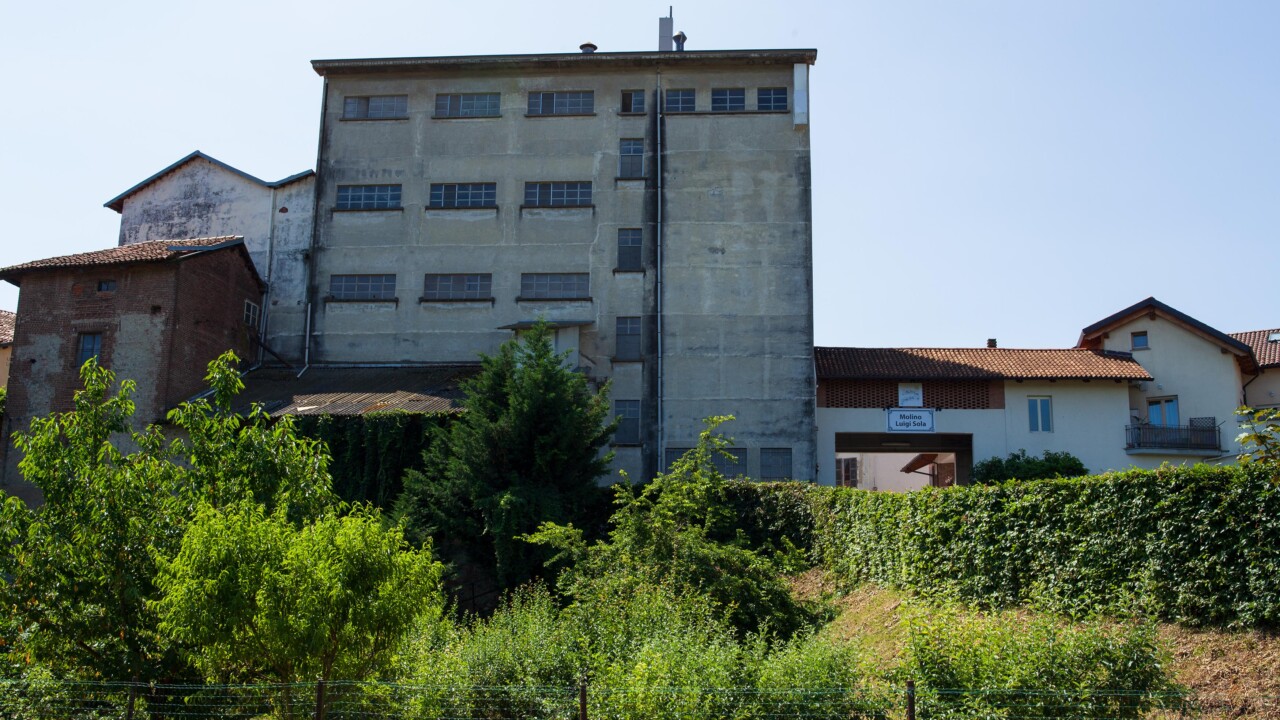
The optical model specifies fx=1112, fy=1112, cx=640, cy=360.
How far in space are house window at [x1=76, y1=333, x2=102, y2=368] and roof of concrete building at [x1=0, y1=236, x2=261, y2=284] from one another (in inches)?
89.6

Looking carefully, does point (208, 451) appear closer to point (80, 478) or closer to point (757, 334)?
point (80, 478)

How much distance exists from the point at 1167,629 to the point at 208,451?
1378cm

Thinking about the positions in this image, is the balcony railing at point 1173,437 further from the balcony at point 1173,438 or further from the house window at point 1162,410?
the house window at point 1162,410

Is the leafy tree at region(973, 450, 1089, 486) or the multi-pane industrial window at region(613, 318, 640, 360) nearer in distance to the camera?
the leafy tree at region(973, 450, 1089, 486)

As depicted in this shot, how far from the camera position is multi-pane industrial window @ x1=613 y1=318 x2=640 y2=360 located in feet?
123

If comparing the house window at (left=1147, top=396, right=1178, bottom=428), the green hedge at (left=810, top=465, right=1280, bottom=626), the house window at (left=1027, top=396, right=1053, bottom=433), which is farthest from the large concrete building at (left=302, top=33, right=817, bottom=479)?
the green hedge at (left=810, top=465, right=1280, bottom=626)

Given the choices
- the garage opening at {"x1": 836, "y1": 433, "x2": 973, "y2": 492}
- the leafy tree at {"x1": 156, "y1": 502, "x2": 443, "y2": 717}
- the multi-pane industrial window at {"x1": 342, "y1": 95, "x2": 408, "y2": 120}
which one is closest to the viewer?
the leafy tree at {"x1": 156, "y1": 502, "x2": 443, "y2": 717}

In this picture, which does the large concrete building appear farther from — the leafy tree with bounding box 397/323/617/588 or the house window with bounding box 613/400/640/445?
the leafy tree with bounding box 397/323/617/588

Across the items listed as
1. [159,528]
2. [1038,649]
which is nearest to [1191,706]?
[1038,649]

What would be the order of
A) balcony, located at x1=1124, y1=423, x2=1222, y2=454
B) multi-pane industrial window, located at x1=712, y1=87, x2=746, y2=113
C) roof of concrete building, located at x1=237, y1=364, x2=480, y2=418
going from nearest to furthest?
roof of concrete building, located at x1=237, y1=364, x2=480, y2=418 → balcony, located at x1=1124, y1=423, x2=1222, y2=454 → multi-pane industrial window, located at x1=712, y1=87, x2=746, y2=113

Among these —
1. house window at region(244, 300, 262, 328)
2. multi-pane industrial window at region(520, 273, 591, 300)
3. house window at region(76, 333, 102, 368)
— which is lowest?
house window at region(76, 333, 102, 368)

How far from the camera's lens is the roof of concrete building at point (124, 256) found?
35.5 meters

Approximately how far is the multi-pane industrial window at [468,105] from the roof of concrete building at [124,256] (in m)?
8.62

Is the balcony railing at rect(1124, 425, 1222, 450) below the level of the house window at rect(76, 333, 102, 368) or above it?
below
